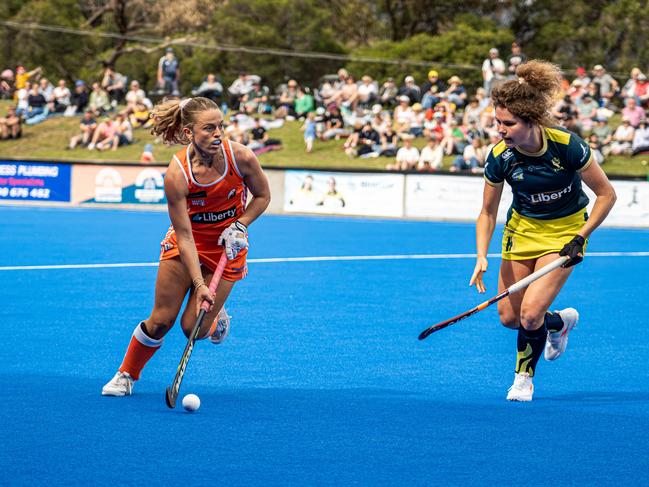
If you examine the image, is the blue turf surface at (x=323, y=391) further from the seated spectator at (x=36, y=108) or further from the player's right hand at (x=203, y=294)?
the seated spectator at (x=36, y=108)

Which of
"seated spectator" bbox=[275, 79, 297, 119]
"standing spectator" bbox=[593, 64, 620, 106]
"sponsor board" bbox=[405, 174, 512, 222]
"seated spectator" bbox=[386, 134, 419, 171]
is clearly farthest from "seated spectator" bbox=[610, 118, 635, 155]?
"seated spectator" bbox=[275, 79, 297, 119]

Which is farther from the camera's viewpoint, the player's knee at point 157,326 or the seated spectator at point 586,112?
the seated spectator at point 586,112

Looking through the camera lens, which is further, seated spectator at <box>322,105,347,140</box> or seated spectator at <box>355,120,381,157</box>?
seated spectator at <box>322,105,347,140</box>

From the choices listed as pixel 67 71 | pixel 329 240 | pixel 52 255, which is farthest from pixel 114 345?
pixel 67 71

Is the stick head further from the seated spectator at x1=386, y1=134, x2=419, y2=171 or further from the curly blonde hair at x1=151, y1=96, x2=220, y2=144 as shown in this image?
the seated spectator at x1=386, y1=134, x2=419, y2=171

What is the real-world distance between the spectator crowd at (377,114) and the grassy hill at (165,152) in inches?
9.4

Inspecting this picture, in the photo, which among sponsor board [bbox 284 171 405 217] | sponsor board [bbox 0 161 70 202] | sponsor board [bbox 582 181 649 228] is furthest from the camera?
sponsor board [bbox 0 161 70 202]

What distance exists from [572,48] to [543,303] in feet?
138

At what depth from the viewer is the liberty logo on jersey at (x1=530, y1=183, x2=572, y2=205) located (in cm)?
664

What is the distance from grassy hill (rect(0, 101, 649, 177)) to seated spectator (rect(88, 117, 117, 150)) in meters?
0.27

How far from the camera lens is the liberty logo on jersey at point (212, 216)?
6664 mm

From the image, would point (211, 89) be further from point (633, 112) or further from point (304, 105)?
point (633, 112)

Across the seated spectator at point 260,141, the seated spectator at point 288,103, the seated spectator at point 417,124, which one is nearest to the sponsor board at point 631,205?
the seated spectator at point 417,124

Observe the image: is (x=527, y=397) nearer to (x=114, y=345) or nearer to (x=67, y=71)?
(x=114, y=345)
